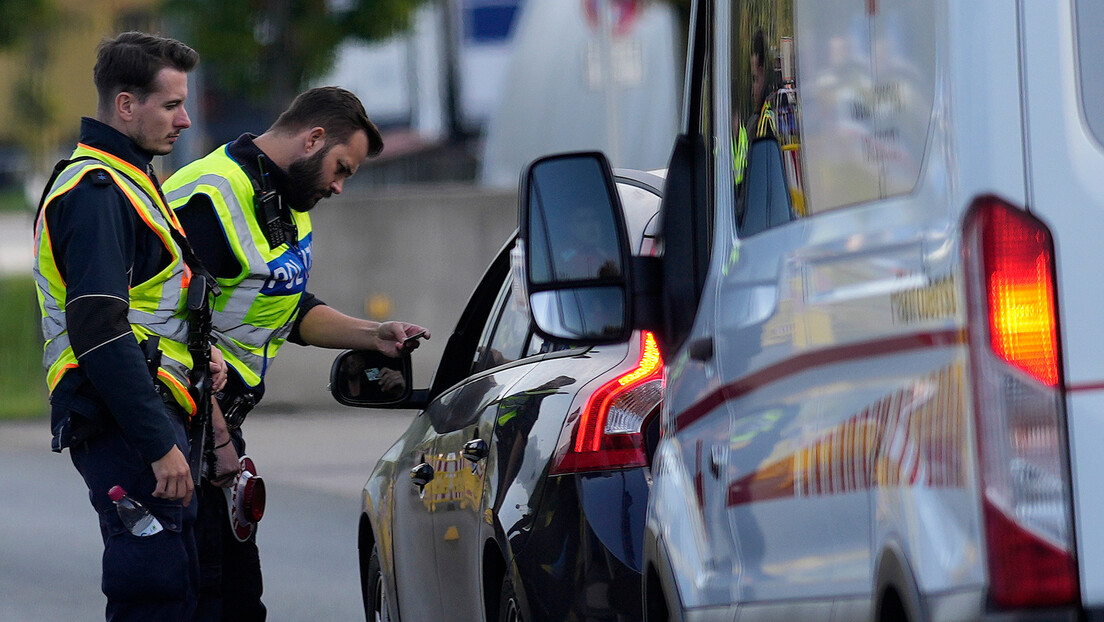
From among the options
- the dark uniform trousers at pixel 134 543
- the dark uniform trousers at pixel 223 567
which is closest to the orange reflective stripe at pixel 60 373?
the dark uniform trousers at pixel 134 543

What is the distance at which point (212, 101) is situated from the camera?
153ft

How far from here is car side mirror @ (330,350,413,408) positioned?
540 cm

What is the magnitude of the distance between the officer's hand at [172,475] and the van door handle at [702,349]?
5.36 ft

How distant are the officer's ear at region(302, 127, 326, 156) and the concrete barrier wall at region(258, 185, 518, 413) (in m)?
9.13

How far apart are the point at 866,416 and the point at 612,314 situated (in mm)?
1200

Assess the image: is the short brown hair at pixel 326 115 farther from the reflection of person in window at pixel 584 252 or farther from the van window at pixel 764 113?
the van window at pixel 764 113

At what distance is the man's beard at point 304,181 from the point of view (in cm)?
546

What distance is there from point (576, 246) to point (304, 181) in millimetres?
2195

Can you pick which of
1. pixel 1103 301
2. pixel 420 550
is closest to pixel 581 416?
pixel 420 550

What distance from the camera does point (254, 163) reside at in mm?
5387

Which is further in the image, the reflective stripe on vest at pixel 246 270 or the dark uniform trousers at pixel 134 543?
the reflective stripe on vest at pixel 246 270

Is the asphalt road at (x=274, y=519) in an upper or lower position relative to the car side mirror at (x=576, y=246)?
lower

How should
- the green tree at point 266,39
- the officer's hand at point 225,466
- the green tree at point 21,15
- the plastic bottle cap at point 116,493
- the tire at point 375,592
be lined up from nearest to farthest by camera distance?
the plastic bottle cap at point 116,493 → the officer's hand at point 225,466 → the tire at point 375,592 → the green tree at point 266,39 → the green tree at point 21,15

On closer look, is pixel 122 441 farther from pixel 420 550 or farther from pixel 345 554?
pixel 345 554
